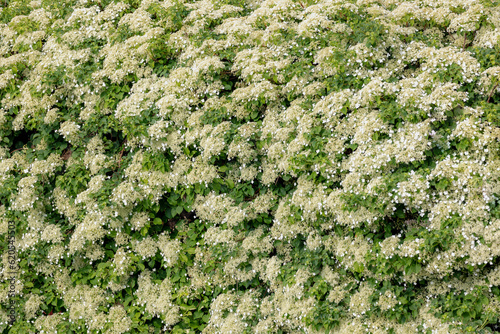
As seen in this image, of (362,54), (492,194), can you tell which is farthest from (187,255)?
(492,194)

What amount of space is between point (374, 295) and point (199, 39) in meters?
4.18

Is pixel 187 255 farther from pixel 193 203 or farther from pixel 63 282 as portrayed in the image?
pixel 63 282

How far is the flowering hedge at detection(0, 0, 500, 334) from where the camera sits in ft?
16.0

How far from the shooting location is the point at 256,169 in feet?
20.3

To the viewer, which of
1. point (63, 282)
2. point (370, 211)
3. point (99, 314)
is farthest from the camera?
point (63, 282)

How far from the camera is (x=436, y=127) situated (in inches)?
203

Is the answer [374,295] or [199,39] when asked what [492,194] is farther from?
[199,39]

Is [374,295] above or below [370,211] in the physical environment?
below

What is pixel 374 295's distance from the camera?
5.08m

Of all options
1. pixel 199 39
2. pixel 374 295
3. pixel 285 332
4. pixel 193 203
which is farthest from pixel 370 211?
pixel 199 39

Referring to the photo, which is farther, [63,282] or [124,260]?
[63,282]

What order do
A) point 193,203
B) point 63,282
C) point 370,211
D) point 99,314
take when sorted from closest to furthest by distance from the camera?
point 370,211 < point 193,203 < point 99,314 < point 63,282

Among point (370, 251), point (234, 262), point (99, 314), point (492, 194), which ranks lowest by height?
point (99, 314)

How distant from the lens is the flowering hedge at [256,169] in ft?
16.0
